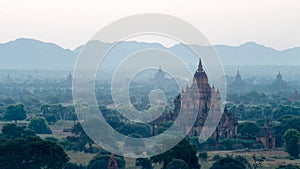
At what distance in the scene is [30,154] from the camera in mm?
40500

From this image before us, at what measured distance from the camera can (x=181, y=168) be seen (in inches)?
1593

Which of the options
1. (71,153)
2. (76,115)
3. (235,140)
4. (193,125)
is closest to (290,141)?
(235,140)

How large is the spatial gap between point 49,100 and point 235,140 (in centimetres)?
7027

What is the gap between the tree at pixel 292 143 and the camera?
167ft

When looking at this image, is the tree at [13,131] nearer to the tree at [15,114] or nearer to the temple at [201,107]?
the temple at [201,107]

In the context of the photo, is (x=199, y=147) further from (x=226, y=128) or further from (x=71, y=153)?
(x=71, y=153)

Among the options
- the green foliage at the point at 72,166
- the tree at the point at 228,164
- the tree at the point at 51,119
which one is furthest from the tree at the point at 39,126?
the tree at the point at 228,164

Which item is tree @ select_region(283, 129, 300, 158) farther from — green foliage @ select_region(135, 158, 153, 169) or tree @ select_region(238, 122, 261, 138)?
green foliage @ select_region(135, 158, 153, 169)

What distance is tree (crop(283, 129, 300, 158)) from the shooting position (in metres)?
50.9

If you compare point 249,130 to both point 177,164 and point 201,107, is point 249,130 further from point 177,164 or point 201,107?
point 177,164

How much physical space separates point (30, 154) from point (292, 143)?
71.0 ft

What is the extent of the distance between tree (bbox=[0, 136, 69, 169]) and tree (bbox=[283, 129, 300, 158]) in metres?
19.3

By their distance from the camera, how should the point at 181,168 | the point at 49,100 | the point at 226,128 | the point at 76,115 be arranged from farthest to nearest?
the point at 49,100, the point at 76,115, the point at 226,128, the point at 181,168

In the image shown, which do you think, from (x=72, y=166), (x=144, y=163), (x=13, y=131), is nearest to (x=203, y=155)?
(x=144, y=163)
